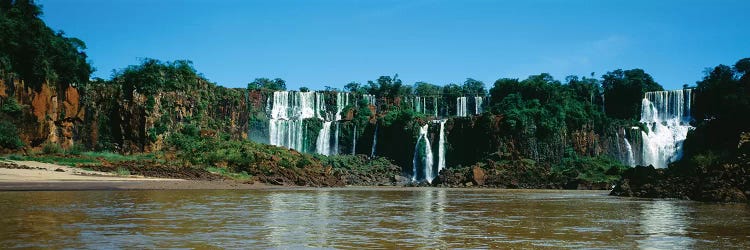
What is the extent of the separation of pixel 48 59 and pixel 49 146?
29.7ft

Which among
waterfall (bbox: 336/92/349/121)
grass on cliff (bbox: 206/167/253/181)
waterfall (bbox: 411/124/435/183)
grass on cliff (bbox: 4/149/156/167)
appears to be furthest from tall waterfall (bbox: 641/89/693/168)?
grass on cliff (bbox: 4/149/156/167)

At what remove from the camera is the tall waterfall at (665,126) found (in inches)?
3056

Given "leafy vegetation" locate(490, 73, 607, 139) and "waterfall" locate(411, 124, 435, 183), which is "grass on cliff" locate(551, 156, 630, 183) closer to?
"leafy vegetation" locate(490, 73, 607, 139)

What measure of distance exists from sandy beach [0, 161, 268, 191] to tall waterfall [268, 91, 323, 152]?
127 feet

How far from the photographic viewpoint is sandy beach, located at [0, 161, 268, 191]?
31656mm

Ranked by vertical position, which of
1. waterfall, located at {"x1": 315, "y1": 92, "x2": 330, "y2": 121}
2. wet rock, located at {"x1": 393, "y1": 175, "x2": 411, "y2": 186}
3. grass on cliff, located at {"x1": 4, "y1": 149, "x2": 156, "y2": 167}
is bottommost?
wet rock, located at {"x1": 393, "y1": 175, "x2": 411, "y2": 186}

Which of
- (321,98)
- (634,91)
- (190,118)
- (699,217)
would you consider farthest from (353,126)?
(699,217)

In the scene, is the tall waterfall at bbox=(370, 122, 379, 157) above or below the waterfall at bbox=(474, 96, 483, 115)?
below

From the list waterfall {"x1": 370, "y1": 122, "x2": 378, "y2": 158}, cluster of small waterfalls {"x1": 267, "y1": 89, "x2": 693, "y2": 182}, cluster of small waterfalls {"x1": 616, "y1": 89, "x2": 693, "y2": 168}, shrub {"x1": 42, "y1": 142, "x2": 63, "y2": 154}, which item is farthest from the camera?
waterfall {"x1": 370, "y1": 122, "x2": 378, "y2": 158}

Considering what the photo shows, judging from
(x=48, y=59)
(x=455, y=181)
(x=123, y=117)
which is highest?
(x=48, y=59)

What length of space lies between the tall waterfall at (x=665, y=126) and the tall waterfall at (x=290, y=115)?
129ft

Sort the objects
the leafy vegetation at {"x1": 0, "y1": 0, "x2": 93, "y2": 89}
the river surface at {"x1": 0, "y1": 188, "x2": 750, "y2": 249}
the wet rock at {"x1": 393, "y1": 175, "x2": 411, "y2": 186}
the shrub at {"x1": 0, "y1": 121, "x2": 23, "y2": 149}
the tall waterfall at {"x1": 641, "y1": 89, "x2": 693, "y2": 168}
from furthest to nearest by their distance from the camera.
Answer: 1. the tall waterfall at {"x1": 641, "y1": 89, "x2": 693, "y2": 168}
2. the wet rock at {"x1": 393, "y1": 175, "x2": 411, "y2": 186}
3. the leafy vegetation at {"x1": 0, "y1": 0, "x2": 93, "y2": 89}
4. the shrub at {"x1": 0, "y1": 121, "x2": 23, "y2": 149}
5. the river surface at {"x1": 0, "y1": 188, "x2": 750, "y2": 249}

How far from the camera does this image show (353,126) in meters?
83.4

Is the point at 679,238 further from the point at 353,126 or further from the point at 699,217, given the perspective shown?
the point at 353,126
